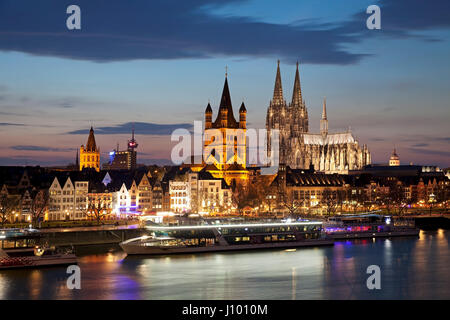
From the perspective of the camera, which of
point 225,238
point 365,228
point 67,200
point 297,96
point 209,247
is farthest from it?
point 297,96

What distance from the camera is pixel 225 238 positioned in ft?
229

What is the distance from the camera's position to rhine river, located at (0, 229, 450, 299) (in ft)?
156

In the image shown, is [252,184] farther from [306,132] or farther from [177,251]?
[177,251]

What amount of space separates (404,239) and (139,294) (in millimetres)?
44445

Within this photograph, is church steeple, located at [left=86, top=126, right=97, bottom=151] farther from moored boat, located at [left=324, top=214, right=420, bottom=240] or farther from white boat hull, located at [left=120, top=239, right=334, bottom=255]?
white boat hull, located at [left=120, top=239, right=334, bottom=255]

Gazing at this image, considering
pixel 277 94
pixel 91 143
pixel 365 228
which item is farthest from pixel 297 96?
pixel 365 228

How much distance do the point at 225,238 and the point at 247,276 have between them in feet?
52.4

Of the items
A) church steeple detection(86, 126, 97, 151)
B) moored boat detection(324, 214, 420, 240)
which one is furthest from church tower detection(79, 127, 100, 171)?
moored boat detection(324, 214, 420, 240)

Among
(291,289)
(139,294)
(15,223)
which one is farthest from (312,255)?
(15,223)

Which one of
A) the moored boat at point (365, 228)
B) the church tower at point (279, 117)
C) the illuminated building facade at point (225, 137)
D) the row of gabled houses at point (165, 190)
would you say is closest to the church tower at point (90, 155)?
the illuminated building facade at point (225, 137)

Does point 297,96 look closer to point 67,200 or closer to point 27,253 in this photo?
point 67,200

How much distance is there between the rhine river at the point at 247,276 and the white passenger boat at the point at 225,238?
1994 millimetres

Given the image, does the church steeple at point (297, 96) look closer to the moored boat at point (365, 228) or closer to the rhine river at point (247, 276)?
the moored boat at point (365, 228)
